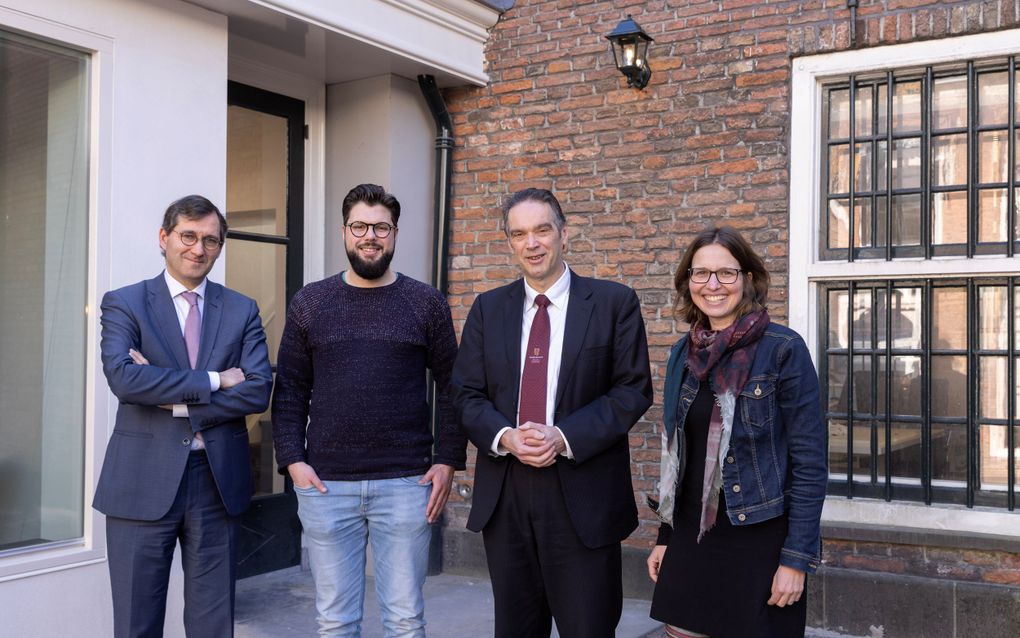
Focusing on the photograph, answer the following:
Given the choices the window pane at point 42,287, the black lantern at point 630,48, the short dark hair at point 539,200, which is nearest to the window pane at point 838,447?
the black lantern at point 630,48

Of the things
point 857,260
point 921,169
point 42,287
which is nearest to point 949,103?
point 921,169

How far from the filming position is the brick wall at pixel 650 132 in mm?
5215

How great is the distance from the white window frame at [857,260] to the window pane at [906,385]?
42 cm

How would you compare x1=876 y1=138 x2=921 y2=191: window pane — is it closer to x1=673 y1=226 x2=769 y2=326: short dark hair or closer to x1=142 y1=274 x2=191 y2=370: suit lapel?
x1=673 y1=226 x2=769 y2=326: short dark hair

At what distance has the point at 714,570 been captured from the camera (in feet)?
9.24

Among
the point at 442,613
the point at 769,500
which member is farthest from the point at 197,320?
the point at 442,613

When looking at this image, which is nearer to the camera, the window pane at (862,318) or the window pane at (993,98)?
the window pane at (993,98)

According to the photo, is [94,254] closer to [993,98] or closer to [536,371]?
[536,371]

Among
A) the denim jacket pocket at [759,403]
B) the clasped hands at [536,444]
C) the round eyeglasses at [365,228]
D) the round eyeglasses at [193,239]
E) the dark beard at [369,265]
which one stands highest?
the round eyeglasses at [365,228]

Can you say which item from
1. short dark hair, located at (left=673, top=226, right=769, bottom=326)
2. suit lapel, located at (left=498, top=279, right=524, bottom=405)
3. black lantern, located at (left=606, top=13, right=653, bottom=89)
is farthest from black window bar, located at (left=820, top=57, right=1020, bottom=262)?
suit lapel, located at (left=498, top=279, right=524, bottom=405)

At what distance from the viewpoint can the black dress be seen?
2746 mm

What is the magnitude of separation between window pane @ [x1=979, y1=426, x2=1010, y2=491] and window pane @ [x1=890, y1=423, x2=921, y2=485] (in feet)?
1.00

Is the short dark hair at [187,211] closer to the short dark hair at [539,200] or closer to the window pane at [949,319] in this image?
the short dark hair at [539,200]

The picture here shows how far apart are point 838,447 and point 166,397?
141 inches
